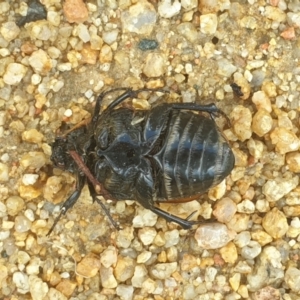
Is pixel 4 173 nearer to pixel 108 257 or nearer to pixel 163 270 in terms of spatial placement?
pixel 108 257

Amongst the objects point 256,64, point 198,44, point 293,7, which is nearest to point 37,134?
point 198,44

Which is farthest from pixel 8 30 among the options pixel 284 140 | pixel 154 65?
pixel 284 140

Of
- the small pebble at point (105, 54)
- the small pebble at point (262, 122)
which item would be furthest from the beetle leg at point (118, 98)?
the small pebble at point (262, 122)

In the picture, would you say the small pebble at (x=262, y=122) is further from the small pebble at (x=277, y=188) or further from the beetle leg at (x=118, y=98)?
the beetle leg at (x=118, y=98)

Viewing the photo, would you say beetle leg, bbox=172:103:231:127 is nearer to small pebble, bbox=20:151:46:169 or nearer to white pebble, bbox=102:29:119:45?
white pebble, bbox=102:29:119:45

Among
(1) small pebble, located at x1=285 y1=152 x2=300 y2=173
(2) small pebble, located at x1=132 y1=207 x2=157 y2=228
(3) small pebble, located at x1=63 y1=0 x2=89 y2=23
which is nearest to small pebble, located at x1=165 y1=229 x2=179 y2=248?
(2) small pebble, located at x1=132 y1=207 x2=157 y2=228

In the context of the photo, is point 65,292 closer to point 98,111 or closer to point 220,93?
point 98,111

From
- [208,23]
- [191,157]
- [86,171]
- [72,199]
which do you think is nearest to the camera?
[191,157]
